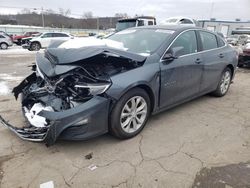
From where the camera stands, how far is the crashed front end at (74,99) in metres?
2.89

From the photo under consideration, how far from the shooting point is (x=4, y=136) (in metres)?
3.57

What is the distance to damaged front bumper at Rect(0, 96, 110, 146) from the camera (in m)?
2.85

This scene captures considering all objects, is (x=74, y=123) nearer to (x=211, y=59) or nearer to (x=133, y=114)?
(x=133, y=114)

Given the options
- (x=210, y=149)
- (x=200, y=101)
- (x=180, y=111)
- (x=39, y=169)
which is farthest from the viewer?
(x=200, y=101)

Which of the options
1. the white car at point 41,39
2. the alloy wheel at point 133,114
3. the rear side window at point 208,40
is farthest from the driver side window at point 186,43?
the white car at point 41,39

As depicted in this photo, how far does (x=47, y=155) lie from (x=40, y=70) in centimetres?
120

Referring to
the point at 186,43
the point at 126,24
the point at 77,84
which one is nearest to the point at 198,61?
the point at 186,43

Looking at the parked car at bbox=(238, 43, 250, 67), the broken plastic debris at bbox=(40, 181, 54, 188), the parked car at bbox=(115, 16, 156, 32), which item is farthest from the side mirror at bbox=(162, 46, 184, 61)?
the parked car at bbox=(115, 16, 156, 32)

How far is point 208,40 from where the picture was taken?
496 cm

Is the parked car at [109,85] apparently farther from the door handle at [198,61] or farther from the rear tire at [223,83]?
the rear tire at [223,83]

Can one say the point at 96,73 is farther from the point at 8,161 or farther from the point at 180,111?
the point at 180,111

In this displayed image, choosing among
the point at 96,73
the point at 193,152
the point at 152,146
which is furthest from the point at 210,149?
the point at 96,73

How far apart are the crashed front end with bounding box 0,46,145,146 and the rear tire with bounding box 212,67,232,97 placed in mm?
2696

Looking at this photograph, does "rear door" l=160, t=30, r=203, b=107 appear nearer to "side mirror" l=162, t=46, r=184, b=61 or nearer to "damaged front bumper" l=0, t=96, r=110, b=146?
"side mirror" l=162, t=46, r=184, b=61
